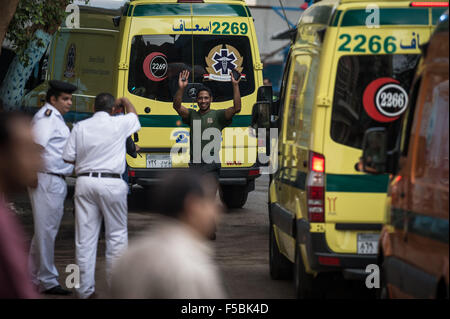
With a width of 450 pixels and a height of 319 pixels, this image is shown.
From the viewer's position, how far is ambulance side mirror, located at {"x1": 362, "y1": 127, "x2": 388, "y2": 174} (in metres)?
6.28

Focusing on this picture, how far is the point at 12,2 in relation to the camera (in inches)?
519

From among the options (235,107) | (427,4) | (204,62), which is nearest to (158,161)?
(204,62)

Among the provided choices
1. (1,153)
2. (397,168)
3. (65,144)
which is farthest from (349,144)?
(1,153)

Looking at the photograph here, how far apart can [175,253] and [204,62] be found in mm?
10585

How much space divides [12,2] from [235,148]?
3.49 meters

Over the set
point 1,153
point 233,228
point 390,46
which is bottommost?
point 233,228

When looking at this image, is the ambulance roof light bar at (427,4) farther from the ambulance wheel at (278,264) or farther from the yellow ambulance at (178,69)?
the yellow ambulance at (178,69)

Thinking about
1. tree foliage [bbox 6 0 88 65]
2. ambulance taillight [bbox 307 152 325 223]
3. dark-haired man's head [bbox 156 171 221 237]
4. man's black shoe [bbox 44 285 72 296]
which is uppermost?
tree foliage [bbox 6 0 88 65]

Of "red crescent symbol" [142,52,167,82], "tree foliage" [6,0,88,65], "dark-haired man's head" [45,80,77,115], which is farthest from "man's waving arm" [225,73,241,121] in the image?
"tree foliage" [6,0,88,65]

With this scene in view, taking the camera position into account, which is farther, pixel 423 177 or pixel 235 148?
pixel 235 148

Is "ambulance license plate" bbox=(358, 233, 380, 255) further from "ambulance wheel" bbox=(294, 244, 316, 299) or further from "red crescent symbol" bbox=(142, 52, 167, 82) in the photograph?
"red crescent symbol" bbox=(142, 52, 167, 82)

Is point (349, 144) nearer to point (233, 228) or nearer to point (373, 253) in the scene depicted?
point (373, 253)

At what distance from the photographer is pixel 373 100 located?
7.75 meters

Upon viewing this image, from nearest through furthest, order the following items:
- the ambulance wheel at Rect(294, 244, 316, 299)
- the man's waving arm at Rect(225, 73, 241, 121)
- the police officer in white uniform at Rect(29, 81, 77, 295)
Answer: the ambulance wheel at Rect(294, 244, 316, 299), the police officer in white uniform at Rect(29, 81, 77, 295), the man's waving arm at Rect(225, 73, 241, 121)
